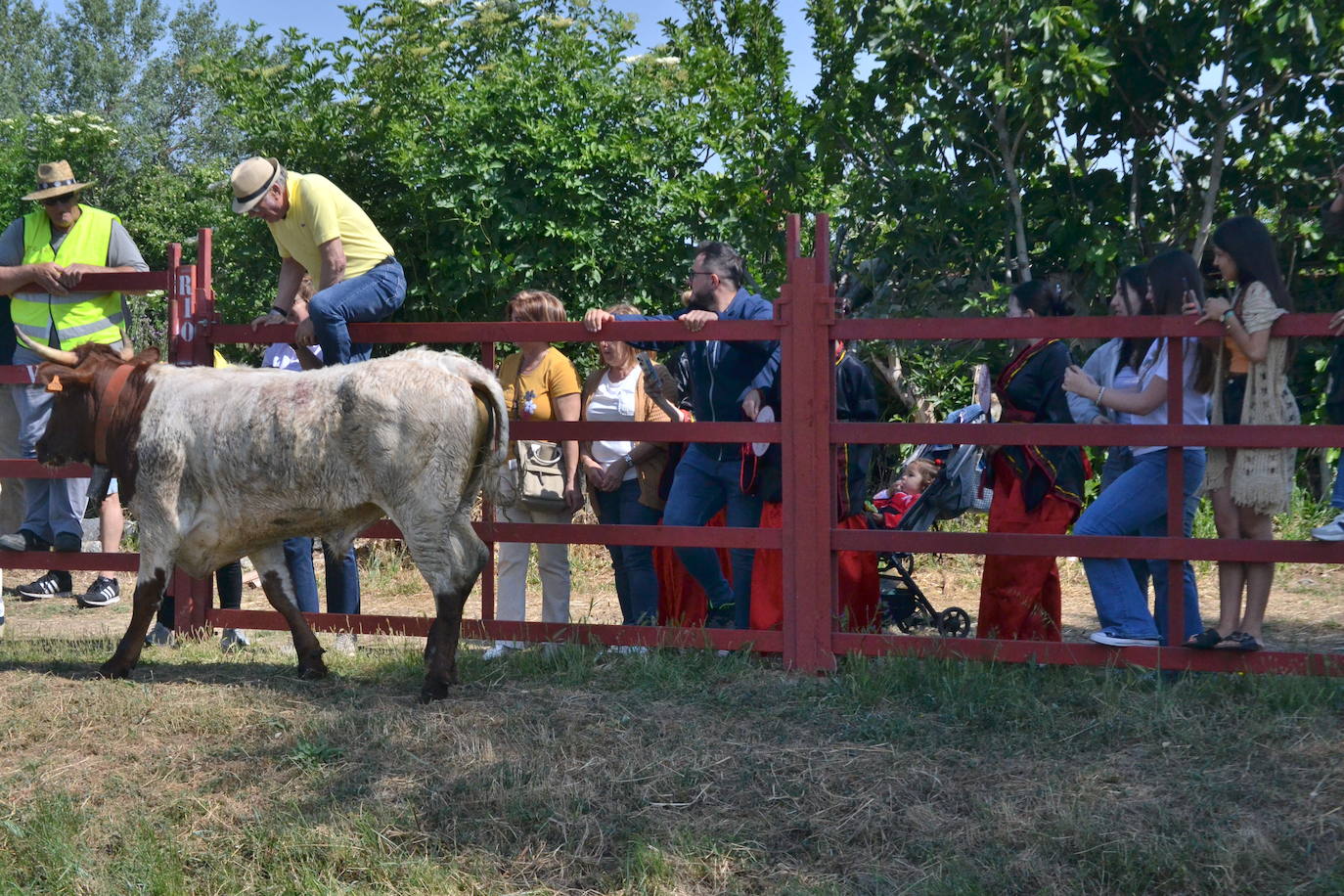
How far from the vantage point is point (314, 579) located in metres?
6.81

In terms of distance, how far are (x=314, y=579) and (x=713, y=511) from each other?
2.10m

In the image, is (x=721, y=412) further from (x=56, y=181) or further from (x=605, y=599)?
(x=56, y=181)

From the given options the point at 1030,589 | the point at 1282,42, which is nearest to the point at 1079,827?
the point at 1030,589

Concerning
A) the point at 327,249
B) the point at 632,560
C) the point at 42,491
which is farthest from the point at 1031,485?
the point at 42,491

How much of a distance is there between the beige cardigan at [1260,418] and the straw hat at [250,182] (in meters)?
4.24

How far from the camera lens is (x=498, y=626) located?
6117 mm

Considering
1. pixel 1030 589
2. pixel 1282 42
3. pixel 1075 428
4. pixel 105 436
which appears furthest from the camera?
pixel 1282 42

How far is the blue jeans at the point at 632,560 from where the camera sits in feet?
22.0

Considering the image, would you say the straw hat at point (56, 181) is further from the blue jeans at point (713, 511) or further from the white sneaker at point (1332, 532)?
the white sneaker at point (1332, 532)

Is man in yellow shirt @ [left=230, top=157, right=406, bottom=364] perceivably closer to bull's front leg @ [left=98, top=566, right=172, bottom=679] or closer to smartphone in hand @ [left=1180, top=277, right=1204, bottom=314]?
bull's front leg @ [left=98, top=566, right=172, bottom=679]

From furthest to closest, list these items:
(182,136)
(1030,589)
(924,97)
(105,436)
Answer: (182,136)
(924,97)
(1030,589)
(105,436)

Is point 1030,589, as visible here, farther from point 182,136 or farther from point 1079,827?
point 182,136

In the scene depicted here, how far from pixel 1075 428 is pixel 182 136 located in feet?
105

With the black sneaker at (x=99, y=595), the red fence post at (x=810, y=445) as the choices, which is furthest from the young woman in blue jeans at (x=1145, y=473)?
the black sneaker at (x=99, y=595)
